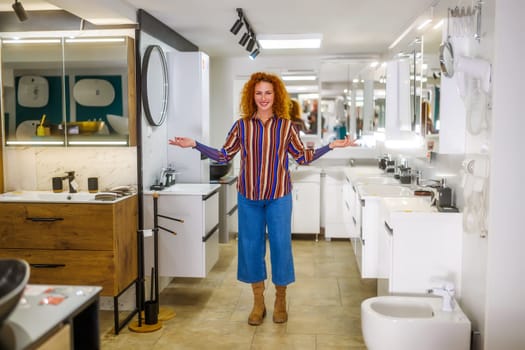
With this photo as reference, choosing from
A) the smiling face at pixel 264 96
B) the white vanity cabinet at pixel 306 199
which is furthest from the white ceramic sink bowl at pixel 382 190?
the white vanity cabinet at pixel 306 199

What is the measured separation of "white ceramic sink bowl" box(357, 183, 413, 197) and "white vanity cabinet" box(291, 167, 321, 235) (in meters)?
1.61

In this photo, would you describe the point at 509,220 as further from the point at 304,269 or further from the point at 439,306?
the point at 304,269

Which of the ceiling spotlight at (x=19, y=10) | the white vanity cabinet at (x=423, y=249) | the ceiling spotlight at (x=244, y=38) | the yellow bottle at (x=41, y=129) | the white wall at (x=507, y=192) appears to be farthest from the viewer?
the ceiling spotlight at (x=244, y=38)

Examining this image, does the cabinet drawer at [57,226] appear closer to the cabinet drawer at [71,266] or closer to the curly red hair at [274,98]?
the cabinet drawer at [71,266]

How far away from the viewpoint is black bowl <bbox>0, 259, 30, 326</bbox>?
4.06 feet

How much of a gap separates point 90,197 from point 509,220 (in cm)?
264

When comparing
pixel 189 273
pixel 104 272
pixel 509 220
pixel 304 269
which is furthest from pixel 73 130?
pixel 509 220

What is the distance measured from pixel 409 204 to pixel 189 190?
1700mm

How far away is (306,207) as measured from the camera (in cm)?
Answer: 615

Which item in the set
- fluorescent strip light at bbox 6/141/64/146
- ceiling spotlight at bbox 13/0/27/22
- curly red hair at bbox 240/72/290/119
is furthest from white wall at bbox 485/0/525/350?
fluorescent strip light at bbox 6/141/64/146

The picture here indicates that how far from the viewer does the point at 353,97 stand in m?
6.47

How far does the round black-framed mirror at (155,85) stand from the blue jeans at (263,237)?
1077 millimetres

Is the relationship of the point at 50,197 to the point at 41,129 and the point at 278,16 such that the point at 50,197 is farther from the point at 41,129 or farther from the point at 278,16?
the point at 278,16

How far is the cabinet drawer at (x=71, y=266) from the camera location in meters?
3.47
